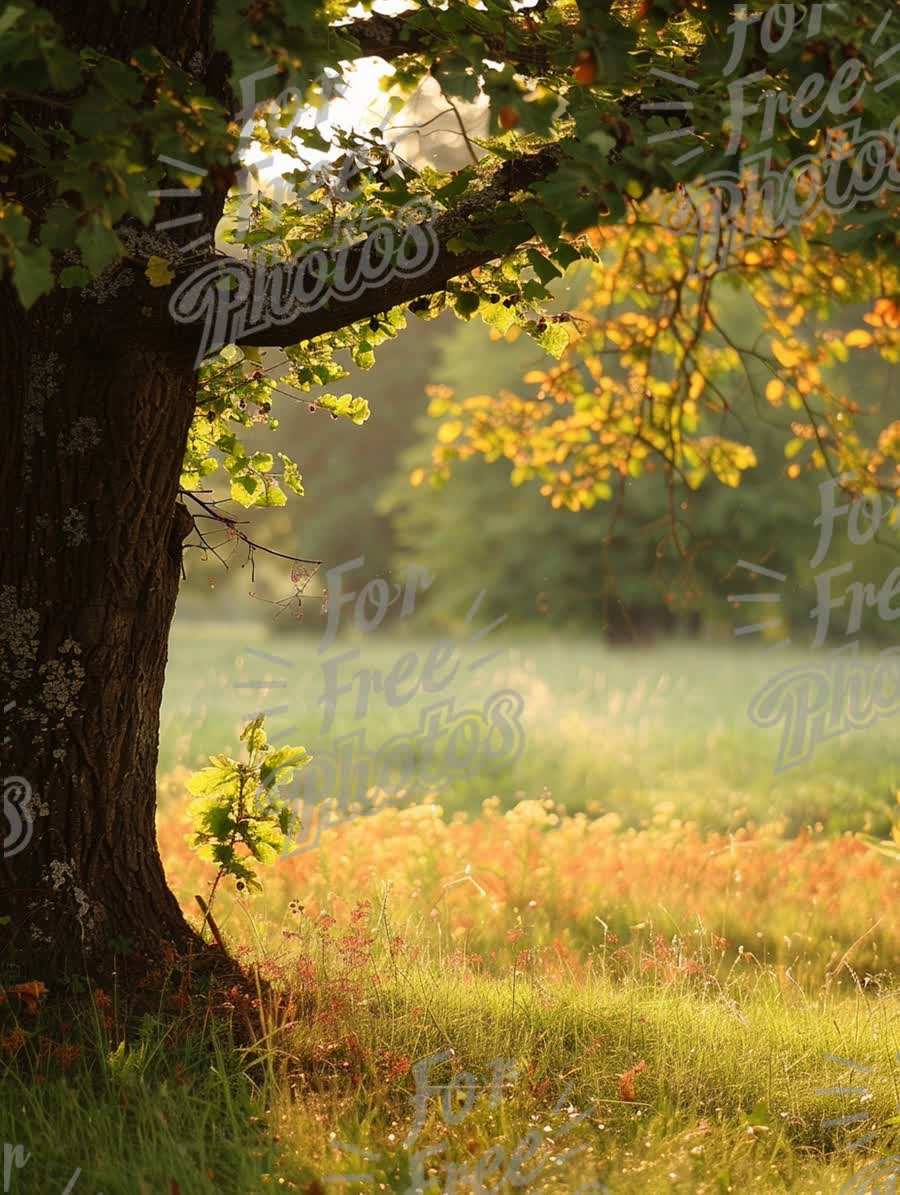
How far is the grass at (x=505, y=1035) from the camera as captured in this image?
12.2 feet

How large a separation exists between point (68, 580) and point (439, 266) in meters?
1.81

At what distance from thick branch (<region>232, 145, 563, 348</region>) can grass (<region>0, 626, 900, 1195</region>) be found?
245 cm

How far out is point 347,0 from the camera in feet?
14.7

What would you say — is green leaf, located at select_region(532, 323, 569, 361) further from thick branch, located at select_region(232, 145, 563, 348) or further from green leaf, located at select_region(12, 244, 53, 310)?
green leaf, located at select_region(12, 244, 53, 310)

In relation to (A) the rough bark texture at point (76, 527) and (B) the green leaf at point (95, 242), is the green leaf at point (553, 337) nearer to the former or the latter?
(A) the rough bark texture at point (76, 527)

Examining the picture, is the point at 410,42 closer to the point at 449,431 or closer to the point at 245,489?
the point at 245,489

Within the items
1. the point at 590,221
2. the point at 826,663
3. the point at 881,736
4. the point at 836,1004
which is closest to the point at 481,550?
the point at 826,663

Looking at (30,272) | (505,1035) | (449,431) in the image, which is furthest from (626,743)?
(30,272)

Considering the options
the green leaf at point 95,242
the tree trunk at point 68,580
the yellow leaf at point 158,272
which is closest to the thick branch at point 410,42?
the yellow leaf at point 158,272

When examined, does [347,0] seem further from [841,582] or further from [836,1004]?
[841,582]

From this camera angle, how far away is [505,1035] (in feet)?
15.0

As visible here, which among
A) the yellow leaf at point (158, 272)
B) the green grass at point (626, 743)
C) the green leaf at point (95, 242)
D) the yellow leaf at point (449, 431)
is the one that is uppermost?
the yellow leaf at point (449, 431)

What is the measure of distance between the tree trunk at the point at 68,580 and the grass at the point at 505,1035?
1.44 feet

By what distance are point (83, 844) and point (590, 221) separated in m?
2.90
